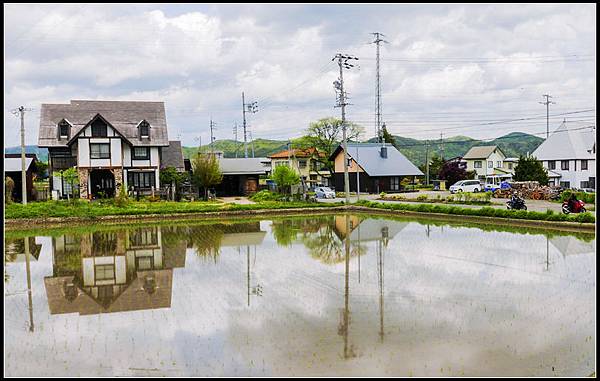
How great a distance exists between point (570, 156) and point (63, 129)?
110ft

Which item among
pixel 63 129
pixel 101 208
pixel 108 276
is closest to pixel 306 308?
pixel 108 276

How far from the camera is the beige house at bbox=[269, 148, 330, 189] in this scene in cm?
4016

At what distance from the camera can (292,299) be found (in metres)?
8.39

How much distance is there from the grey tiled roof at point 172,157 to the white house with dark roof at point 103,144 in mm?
1255

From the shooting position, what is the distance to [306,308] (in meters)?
7.84

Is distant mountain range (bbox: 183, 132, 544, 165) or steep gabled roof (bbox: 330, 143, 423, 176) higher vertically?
distant mountain range (bbox: 183, 132, 544, 165)

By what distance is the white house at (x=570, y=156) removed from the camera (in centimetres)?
3797

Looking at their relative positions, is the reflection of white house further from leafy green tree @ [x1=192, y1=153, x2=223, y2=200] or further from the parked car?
the parked car

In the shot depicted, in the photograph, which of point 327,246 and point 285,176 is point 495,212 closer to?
point 327,246

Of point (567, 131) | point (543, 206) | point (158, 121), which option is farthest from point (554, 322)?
point (567, 131)

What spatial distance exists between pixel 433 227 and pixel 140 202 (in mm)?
14629

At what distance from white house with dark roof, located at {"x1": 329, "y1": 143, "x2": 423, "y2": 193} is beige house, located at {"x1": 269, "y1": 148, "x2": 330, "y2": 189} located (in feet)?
6.81

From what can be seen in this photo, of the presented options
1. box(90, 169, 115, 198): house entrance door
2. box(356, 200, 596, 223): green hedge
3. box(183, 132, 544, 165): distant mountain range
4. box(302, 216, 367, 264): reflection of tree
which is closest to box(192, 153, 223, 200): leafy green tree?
box(90, 169, 115, 198): house entrance door

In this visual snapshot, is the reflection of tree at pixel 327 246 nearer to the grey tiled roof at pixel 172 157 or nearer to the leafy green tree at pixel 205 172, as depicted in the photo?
the leafy green tree at pixel 205 172
